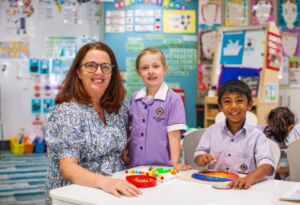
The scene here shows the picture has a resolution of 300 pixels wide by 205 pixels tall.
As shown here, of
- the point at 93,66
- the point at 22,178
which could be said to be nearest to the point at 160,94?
the point at 93,66

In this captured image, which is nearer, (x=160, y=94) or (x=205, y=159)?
(x=205, y=159)

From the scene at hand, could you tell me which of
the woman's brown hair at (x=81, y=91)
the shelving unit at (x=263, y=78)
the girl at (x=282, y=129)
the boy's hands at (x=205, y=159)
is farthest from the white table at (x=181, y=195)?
the shelving unit at (x=263, y=78)

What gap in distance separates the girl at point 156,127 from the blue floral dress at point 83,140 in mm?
223

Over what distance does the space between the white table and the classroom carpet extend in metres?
2.33

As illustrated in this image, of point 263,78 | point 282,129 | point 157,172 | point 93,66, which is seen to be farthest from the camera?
point 263,78

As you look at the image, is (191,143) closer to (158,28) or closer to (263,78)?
(263,78)

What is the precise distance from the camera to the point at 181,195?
5.21 ft

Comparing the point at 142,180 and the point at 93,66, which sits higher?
the point at 93,66

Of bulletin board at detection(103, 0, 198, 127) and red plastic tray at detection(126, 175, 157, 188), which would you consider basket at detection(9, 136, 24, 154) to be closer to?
bulletin board at detection(103, 0, 198, 127)

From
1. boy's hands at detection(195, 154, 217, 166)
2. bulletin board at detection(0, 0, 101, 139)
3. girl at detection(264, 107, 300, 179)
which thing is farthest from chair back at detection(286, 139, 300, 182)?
bulletin board at detection(0, 0, 101, 139)

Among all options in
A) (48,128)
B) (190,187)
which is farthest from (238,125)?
(48,128)

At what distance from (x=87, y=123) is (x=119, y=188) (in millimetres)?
534

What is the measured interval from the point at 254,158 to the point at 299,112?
4520mm

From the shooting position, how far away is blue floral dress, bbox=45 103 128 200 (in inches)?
77.5
